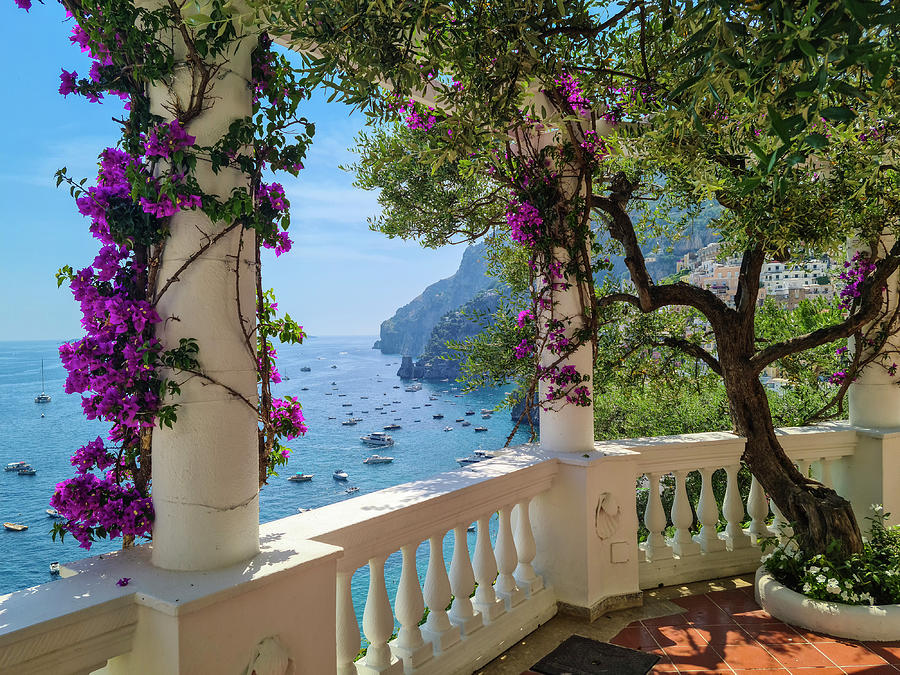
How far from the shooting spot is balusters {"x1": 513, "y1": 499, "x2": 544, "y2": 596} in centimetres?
295

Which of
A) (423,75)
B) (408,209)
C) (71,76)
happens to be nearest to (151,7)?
(71,76)

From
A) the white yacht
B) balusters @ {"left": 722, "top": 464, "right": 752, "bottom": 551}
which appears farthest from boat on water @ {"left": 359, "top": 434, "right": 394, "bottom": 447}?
balusters @ {"left": 722, "top": 464, "right": 752, "bottom": 551}

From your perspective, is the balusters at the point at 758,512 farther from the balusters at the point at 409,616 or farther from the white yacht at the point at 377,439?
the white yacht at the point at 377,439

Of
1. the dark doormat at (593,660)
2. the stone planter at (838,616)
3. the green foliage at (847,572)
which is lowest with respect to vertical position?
the dark doormat at (593,660)

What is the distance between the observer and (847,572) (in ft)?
9.60

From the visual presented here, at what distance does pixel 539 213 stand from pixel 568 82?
0.65 meters

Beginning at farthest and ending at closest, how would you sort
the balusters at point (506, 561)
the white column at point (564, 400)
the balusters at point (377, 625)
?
the white column at point (564, 400), the balusters at point (506, 561), the balusters at point (377, 625)

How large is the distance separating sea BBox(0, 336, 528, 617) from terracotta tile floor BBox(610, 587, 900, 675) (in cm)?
215

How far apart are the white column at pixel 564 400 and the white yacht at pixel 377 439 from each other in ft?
79.9

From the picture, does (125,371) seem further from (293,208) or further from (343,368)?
(343,368)

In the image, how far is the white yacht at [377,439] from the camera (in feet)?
88.8

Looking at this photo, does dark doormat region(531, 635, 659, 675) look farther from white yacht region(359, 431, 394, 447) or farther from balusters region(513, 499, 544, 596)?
white yacht region(359, 431, 394, 447)

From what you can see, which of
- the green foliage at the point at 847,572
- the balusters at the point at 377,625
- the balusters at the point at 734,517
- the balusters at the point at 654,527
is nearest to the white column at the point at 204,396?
the balusters at the point at 377,625

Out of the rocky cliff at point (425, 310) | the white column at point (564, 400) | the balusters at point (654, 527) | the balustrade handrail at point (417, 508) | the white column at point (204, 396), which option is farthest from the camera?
the rocky cliff at point (425, 310)
